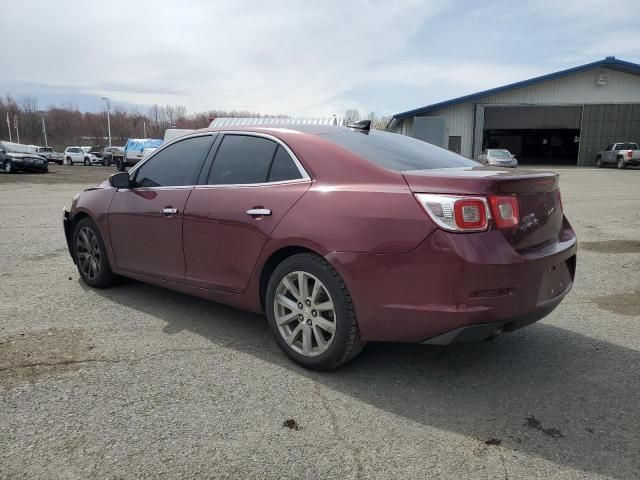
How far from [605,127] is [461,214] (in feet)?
141

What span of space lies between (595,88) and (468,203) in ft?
137

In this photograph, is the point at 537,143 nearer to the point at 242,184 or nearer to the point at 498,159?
the point at 498,159

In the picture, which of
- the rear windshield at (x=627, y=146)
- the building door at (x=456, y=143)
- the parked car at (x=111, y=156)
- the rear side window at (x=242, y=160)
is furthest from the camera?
the parked car at (x=111, y=156)

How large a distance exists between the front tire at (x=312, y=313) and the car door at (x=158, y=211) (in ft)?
3.62

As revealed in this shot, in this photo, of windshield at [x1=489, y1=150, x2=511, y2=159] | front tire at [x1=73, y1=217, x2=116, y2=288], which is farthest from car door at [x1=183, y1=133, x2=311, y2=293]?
windshield at [x1=489, y1=150, x2=511, y2=159]

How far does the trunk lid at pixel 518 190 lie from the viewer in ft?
9.44

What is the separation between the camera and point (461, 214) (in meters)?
2.81

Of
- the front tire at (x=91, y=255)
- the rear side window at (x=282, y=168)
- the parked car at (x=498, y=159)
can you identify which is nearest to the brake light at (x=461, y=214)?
the rear side window at (x=282, y=168)

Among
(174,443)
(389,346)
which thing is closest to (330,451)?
(174,443)

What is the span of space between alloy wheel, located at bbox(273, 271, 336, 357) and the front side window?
1.38 m

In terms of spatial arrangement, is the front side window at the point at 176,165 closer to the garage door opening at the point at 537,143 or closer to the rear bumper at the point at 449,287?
the rear bumper at the point at 449,287

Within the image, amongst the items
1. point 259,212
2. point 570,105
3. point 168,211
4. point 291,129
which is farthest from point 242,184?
point 570,105

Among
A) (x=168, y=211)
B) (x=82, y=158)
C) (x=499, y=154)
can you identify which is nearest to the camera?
(x=168, y=211)

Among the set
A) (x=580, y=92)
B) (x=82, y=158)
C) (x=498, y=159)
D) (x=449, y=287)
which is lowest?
(x=82, y=158)
